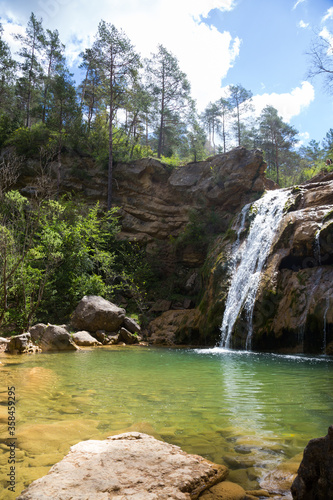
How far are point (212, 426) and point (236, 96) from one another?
3782cm

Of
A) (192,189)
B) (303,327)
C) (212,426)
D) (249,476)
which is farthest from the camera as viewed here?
(192,189)

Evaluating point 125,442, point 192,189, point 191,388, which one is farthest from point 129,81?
point 125,442

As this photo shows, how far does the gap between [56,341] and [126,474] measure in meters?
9.09

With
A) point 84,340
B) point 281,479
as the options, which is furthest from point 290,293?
point 281,479

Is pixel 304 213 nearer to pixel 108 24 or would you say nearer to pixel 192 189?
pixel 192 189

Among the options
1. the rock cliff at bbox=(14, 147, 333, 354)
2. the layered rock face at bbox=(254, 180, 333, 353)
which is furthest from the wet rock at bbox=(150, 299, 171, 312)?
the layered rock face at bbox=(254, 180, 333, 353)

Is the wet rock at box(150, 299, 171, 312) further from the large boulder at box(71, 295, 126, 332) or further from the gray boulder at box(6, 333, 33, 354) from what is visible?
the gray boulder at box(6, 333, 33, 354)

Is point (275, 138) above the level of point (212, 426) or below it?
above

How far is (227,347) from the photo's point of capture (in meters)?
12.7

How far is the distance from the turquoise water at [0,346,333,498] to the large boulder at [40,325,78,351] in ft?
8.86

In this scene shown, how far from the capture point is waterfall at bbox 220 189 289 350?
42.2 feet

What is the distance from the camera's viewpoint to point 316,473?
1933mm

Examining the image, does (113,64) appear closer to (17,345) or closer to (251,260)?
(251,260)

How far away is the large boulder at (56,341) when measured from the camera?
1041 centimetres
